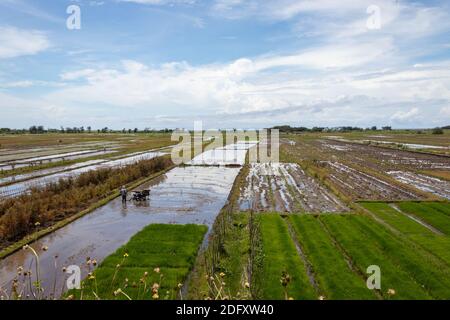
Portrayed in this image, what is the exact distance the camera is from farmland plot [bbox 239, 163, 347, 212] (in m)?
19.4

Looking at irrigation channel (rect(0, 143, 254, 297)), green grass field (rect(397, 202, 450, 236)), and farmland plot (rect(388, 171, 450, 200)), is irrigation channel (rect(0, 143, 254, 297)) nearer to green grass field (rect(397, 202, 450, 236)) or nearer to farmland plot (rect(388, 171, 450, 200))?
green grass field (rect(397, 202, 450, 236))

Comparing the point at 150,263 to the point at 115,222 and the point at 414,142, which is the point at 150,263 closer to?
the point at 115,222

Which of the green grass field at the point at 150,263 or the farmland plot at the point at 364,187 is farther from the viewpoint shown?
the farmland plot at the point at 364,187

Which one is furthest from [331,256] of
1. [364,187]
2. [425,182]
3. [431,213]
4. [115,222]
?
[425,182]

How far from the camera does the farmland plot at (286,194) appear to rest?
1941 centimetres

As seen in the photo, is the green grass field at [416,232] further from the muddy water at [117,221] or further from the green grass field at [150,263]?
the muddy water at [117,221]

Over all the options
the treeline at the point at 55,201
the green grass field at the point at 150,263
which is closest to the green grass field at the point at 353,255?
the green grass field at the point at 150,263

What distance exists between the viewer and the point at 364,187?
25.4m

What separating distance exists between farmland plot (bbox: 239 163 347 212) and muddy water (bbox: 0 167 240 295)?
5.98 ft

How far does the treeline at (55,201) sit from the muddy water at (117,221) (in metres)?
1.27

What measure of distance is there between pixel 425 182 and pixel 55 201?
84.6 ft

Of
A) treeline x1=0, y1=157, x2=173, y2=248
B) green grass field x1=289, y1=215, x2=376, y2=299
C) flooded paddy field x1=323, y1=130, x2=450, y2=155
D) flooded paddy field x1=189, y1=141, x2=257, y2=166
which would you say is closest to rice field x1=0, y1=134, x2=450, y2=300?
green grass field x1=289, y1=215, x2=376, y2=299

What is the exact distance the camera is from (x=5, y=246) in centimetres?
1327
